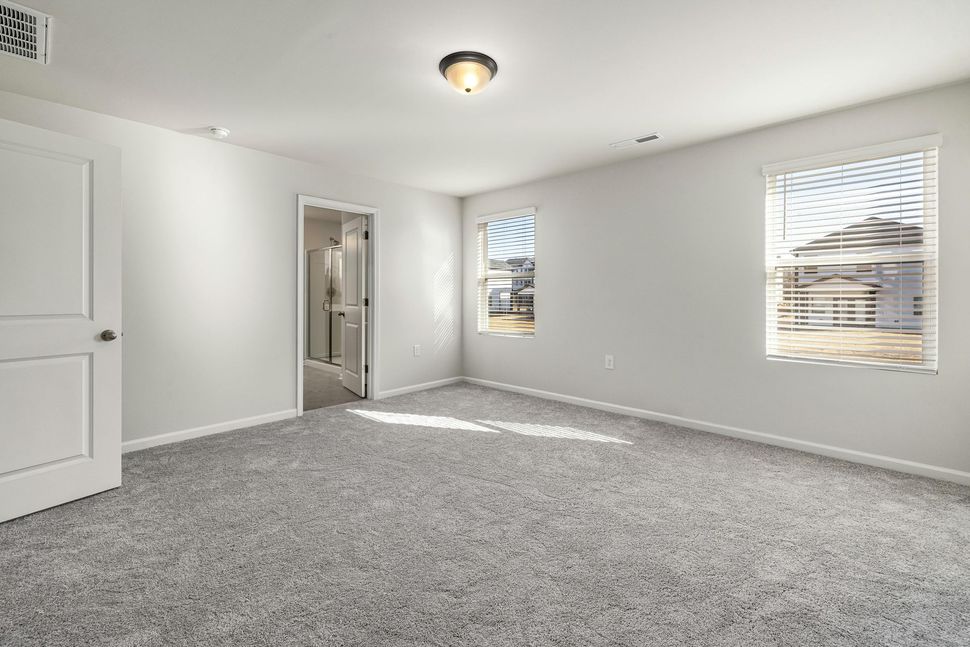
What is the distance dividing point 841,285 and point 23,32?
4.91 metres

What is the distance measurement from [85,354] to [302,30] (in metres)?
2.10

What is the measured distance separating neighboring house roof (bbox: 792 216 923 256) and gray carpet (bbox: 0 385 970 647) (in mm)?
1487

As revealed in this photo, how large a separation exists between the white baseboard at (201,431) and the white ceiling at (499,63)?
7.56ft

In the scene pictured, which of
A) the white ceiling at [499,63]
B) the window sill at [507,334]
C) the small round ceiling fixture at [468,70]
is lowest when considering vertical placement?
the window sill at [507,334]

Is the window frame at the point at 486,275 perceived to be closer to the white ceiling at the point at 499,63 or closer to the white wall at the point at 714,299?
the white wall at the point at 714,299

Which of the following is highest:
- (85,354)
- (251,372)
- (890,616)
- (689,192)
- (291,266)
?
(689,192)

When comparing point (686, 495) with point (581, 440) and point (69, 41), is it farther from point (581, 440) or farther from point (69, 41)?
point (69, 41)

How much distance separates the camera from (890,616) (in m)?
1.62

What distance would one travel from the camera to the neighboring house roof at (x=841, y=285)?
309cm

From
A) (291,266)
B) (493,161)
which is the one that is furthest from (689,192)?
(291,266)

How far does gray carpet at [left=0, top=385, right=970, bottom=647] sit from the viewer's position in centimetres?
156

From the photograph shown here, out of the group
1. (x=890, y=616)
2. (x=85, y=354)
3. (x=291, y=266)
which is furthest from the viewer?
(x=291, y=266)

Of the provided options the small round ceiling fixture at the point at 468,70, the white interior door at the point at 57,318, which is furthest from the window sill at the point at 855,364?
the white interior door at the point at 57,318

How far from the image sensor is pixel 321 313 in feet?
26.6
